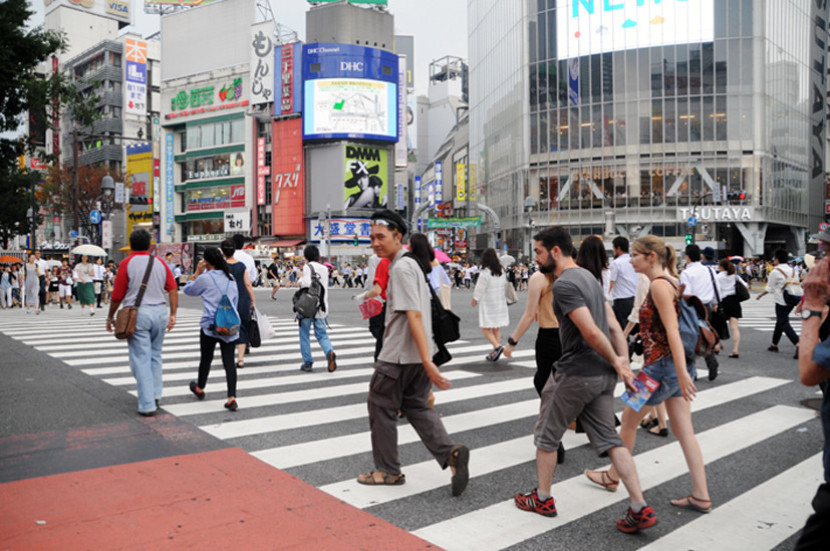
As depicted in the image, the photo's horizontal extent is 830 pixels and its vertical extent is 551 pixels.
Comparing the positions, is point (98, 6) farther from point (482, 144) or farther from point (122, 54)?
point (482, 144)

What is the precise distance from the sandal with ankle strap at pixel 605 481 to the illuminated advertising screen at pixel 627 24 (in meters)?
54.0

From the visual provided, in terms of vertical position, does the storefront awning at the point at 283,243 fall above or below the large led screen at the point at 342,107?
below

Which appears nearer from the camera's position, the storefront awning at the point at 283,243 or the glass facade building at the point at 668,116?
the glass facade building at the point at 668,116

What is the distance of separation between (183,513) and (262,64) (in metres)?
65.7

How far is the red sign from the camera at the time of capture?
63844 mm

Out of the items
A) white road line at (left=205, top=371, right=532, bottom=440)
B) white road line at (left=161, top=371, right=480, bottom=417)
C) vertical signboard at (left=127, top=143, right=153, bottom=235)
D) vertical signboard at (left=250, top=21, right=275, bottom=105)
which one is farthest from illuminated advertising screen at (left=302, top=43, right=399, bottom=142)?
white road line at (left=205, top=371, right=532, bottom=440)

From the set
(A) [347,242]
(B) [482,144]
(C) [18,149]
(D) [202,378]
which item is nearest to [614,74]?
(B) [482,144]

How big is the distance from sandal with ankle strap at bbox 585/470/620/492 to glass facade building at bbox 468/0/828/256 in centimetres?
4627

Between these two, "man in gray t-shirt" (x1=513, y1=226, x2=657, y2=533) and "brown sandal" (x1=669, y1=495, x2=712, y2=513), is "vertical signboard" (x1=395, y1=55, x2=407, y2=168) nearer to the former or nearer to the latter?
"man in gray t-shirt" (x1=513, y1=226, x2=657, y2=533)

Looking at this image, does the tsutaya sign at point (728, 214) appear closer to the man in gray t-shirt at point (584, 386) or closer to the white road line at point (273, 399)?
the white road line at point (273, 399)

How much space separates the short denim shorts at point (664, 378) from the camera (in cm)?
427

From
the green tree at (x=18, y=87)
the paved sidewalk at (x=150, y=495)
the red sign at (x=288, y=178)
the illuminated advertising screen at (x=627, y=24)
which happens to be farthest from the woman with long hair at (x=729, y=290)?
the red sign at (x=288, y=178)

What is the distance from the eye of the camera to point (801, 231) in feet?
193

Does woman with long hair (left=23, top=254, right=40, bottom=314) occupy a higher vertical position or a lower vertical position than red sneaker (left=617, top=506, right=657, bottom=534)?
higher
